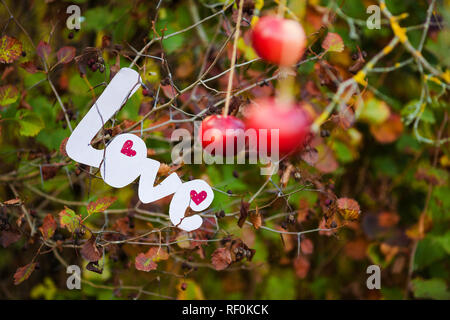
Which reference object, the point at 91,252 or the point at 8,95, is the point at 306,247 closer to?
the point at 91,252

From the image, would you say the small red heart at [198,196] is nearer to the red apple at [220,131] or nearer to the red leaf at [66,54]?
the red apple at [220,131]

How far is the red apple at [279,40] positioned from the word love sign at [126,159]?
34 centimetres

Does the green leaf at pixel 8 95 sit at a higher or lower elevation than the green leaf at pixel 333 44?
lower

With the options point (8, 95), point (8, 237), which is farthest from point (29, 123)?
point (8, 237)

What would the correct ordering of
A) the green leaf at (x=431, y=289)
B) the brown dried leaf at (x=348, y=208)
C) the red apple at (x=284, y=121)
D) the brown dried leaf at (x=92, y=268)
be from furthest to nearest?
the green leaf at (x=431, y=289) → the brown dried leaf at (x=348, y=208) → the brown dried leaf at (x=92, y=268) → the red apple at (x=284, y=121)

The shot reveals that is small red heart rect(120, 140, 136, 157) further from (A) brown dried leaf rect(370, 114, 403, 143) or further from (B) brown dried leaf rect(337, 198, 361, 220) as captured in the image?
(A) brown dried leaf rect(370, 114, 403, 143)

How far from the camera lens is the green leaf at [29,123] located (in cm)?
110

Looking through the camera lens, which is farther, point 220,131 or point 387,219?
point 387,219

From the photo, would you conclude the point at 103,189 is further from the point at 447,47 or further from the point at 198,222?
the point at 447,47

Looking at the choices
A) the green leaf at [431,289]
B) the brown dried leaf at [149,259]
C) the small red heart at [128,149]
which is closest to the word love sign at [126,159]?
the small red heart at [128,149]

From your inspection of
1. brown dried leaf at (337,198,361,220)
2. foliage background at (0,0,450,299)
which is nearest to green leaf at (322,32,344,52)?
foliage background at (0,0,450,299)

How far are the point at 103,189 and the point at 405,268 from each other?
1076 millimetres

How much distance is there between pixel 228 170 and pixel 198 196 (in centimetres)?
57

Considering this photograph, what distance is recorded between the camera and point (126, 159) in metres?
0.88
